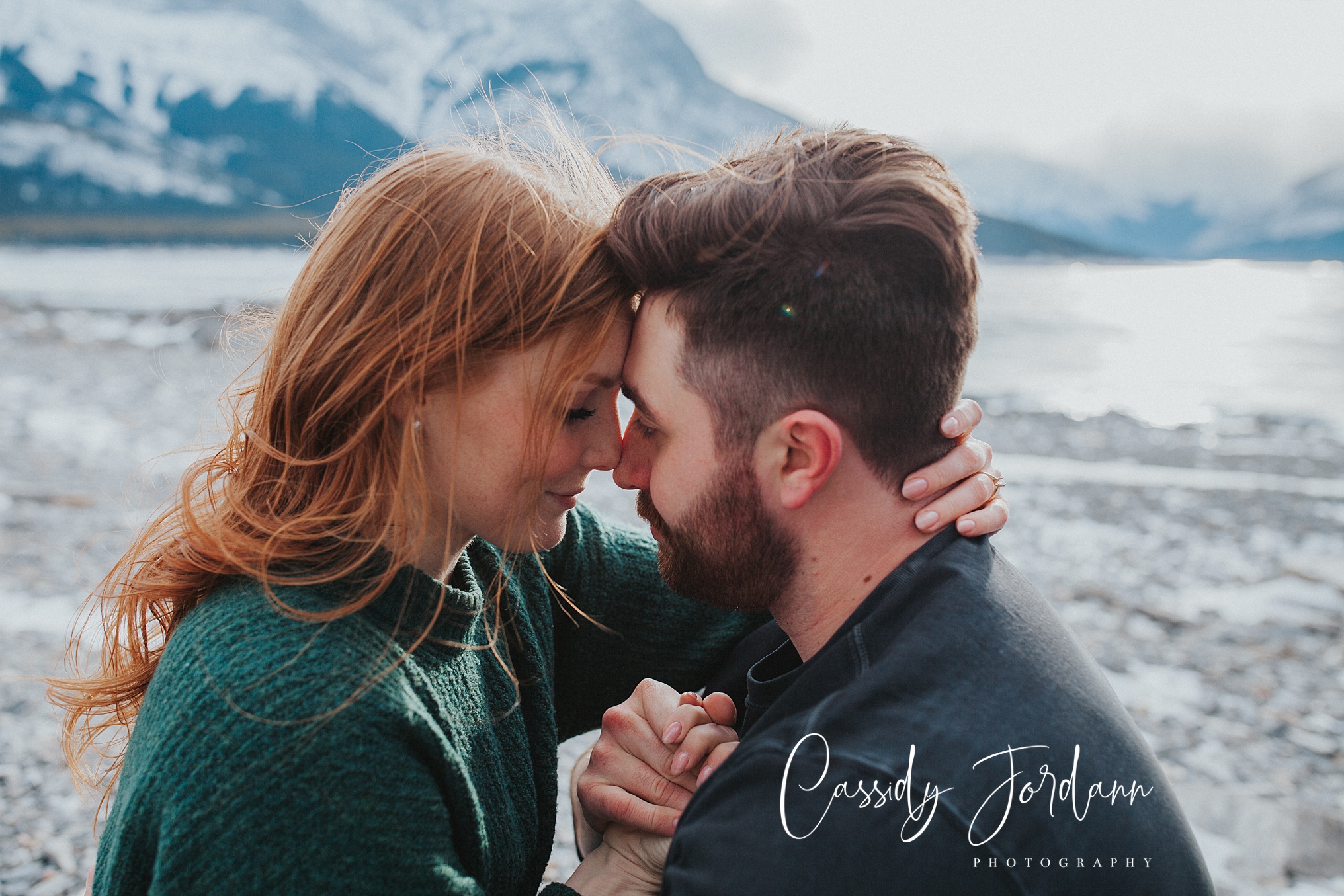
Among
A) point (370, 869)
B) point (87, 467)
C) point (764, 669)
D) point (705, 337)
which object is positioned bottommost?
point (370, 869)

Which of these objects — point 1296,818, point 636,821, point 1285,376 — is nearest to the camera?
point 636,821

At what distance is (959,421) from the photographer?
2.25 metres

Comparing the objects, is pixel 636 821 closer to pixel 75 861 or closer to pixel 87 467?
pixel 75 861

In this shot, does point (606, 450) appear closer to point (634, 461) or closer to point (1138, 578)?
point (634, 461)

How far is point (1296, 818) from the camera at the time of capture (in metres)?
4.22

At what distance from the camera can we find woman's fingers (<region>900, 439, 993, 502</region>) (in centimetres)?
216

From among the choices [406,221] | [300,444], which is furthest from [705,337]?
[300,444]

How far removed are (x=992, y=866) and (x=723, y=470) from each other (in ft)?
3.62

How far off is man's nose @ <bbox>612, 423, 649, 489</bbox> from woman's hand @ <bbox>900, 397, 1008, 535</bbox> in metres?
0.75

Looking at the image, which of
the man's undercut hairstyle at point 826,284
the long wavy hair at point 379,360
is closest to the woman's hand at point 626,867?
the long wavy hair at point 379,360

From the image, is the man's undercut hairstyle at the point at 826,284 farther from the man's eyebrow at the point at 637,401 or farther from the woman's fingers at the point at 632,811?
the woman's fingers at the point at 632,811

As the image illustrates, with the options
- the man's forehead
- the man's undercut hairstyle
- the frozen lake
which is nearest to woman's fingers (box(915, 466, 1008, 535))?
the man's undercut hairstyle

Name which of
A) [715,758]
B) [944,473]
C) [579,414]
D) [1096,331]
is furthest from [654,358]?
[1096,331]
